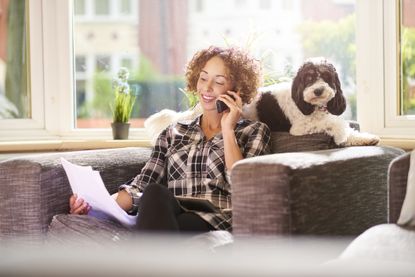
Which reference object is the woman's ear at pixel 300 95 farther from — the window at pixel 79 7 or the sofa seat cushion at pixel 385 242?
the window at pixel 79 7

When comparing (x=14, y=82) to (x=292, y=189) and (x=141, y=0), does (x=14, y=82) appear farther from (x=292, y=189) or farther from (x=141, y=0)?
(x=292, y=189)

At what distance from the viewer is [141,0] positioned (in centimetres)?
Result: 298

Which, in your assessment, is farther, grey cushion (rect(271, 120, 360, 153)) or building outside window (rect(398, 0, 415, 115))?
building outside window (rect(398, 0, 415, 115))

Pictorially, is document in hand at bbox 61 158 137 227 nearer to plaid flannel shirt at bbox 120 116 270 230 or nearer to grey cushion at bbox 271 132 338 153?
plaid flannel shirt at bbox 120 116 270 230

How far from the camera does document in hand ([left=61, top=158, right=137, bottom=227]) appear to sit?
5.57ft

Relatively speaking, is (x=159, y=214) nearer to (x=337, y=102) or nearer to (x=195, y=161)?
(x=195, y=161)

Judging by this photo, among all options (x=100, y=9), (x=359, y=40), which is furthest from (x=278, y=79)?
(x=100, y=9)

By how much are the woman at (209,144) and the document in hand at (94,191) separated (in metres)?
0.06

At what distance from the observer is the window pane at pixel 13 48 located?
294 cm

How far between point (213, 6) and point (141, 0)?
0.36 meters

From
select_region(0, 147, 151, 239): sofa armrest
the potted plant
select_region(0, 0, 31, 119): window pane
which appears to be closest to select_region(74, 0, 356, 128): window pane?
the potted plant

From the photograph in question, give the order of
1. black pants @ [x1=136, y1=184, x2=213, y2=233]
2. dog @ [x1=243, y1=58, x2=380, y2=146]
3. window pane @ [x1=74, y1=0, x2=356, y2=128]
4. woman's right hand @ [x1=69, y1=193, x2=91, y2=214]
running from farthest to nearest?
window pane @ [x1=74, y1=0, x2=356, y2=128] < dog @ [x1=243, y1=58, x2=380, y2=146] < woman's right hand @ [x1=69, y1=193, x2=91, y2=214] < black pants @ [x1=136, y1=184, x2=213, y2=233]

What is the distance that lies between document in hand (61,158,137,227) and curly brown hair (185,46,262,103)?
0.62 m

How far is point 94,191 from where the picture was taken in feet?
5.67
